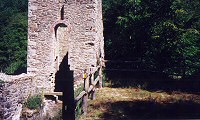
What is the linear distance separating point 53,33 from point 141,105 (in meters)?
5.51

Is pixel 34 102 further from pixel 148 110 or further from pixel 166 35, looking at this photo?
pixel 166 35

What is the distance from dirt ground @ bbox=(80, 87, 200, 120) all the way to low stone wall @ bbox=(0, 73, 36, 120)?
288 cm

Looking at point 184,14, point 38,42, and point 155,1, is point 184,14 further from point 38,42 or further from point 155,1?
point 38,42

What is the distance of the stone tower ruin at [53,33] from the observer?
11750 millimetres

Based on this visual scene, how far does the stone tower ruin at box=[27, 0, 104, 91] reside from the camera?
11750mm

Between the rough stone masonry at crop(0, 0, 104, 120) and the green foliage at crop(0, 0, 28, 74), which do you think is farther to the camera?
the green foliage at crop(0, 0, 28, 74)

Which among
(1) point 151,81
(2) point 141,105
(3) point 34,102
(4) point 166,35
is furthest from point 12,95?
(4) point 166,35

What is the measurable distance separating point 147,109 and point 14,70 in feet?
67.9

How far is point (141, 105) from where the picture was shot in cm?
932

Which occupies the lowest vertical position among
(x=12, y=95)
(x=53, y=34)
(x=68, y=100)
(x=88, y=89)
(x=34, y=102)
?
(x=34, y=102)

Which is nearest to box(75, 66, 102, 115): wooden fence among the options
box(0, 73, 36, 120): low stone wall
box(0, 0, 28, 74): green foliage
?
box(0, 73, 36, 120): low stone wall

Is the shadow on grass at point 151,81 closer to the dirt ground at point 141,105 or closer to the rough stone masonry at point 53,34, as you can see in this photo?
the dirt ground at point 141,105

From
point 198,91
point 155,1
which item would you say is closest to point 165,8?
point 155,1

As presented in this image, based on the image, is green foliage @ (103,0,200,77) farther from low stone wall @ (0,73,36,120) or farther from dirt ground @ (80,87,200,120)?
low stone wall @ (0,73,36,120)
